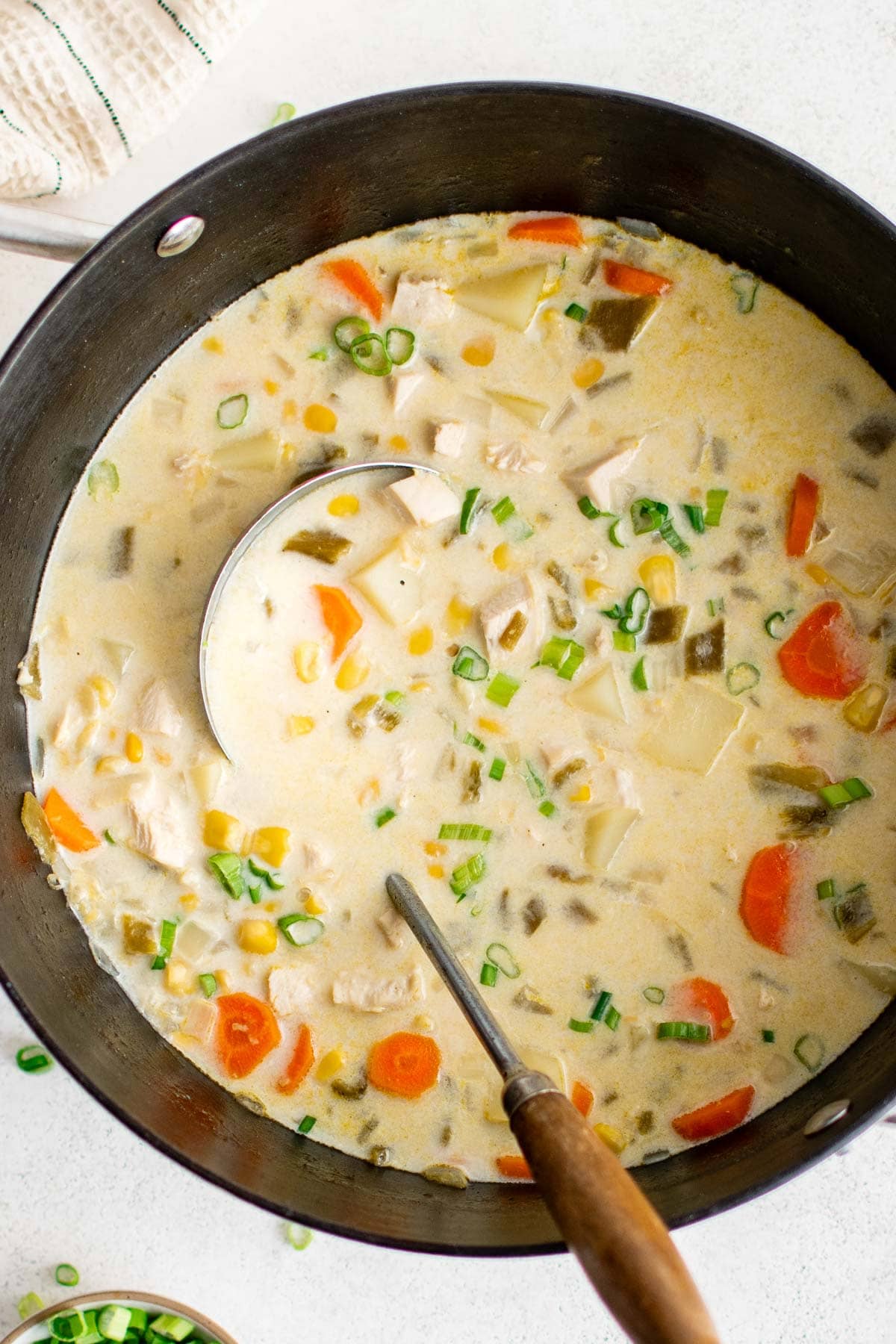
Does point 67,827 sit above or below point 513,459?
below

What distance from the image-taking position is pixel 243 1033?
2.35 meters

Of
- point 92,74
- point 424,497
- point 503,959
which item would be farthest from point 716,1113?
point 92,74

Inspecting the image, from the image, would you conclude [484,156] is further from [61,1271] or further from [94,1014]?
[61,1271]

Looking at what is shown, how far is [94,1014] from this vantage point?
91.2 inches

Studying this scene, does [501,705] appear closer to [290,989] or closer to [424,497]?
[424,497]

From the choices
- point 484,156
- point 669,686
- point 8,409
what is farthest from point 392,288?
point 669,686

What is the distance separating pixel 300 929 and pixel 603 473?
3.29ft

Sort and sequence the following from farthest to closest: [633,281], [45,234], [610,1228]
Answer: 1. [633,281]
2. [45,234]
3. [610,1228]

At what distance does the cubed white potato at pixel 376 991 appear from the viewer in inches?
90.7

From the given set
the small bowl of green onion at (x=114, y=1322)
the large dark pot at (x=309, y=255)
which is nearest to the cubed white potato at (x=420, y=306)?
the large dark pot at (x=309, y=255)

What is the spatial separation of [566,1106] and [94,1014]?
3.66 ft

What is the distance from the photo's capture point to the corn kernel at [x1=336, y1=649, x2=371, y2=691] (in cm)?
227

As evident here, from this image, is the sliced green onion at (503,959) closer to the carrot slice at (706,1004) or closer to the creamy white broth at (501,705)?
the creamy white broth at (501,705)

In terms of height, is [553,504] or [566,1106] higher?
[553,504]
